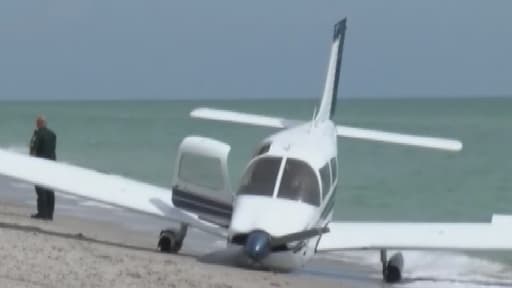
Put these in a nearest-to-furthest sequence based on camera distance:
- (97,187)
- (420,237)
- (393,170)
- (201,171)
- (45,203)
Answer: (420,237) < (201,171) < (97,187) < (45,203) < (393,170)

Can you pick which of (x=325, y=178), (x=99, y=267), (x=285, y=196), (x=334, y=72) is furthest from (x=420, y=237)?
(x=334, y=72)

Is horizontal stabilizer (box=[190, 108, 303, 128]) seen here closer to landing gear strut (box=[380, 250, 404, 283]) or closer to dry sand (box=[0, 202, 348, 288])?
dry sand (box=[0, 202, 348, 288])

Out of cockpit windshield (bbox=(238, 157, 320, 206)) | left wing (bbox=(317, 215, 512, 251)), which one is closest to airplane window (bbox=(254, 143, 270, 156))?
cockpit windshield (bbox=(238, 157, 320, 206))

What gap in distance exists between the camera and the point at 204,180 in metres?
14.9

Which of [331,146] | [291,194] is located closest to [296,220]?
[291,194]

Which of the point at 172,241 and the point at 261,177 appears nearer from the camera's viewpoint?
the point at 261,177

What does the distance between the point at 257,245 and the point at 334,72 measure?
952cm

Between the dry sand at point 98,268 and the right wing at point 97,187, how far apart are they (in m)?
0.52

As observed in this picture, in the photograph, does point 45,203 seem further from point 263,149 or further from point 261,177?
point 261,177

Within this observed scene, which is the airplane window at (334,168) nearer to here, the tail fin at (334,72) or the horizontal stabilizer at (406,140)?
the horizontal stabilizer at (406,140)

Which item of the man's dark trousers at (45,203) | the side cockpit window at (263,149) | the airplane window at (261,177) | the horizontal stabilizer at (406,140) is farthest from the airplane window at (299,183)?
the man's dark trousers at (45,203)

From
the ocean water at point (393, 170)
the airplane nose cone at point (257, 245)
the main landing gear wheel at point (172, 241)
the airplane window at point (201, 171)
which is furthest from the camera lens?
the ocean water at point (393, 170)

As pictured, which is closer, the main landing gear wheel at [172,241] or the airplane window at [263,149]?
the airplane window at [263,149]

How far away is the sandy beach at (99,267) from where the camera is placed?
1105cm
